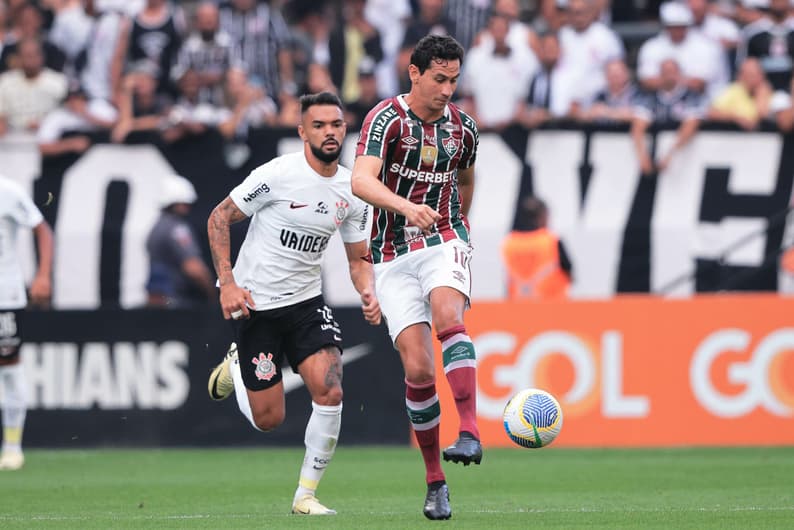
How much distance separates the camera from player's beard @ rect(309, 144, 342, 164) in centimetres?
924

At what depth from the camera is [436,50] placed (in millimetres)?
8242

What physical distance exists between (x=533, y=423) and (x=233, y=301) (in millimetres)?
2125

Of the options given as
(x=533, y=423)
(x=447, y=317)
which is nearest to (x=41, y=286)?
(x=447, y=317)

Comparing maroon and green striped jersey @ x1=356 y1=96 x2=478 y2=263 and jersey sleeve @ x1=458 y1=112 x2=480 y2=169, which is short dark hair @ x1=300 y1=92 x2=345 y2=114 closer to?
maroon and green striped jersey @ x1=356 y1=96 x2=478 y2=263

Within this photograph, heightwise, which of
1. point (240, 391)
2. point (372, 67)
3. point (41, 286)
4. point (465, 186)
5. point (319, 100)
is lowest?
point (240, 391)

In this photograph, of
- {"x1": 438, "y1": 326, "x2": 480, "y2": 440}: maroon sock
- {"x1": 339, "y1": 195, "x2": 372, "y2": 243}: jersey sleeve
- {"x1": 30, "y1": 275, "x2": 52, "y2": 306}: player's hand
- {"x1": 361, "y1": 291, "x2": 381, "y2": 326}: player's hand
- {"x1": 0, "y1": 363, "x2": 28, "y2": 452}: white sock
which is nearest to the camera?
{"x1": 438, "y1": 326, "x2": 480, "y2": 440}: maroon sock

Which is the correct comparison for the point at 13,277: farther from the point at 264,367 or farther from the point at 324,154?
the point at 324,154

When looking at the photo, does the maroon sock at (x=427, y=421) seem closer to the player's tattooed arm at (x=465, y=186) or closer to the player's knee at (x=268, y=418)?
the player's tattooed arm at (x=465, y=186)

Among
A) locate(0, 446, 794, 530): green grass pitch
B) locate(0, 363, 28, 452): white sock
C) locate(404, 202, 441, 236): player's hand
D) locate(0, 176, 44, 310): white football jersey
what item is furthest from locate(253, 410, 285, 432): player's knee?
locate(0, 363, 28, 452): white sock

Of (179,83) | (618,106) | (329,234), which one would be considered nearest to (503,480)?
(329,234)

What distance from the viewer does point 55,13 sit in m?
19.3

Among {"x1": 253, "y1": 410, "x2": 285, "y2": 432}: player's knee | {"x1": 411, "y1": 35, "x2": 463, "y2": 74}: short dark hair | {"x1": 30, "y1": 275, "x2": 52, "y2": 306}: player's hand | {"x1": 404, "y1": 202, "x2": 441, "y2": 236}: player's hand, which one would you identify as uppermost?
{"x1": 411, "y1": 35, "x2": 463, "y2": 74}: short dark hair

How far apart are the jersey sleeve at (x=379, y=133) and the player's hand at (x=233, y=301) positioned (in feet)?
4.57

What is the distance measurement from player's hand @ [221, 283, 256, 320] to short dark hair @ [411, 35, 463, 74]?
190 cm
